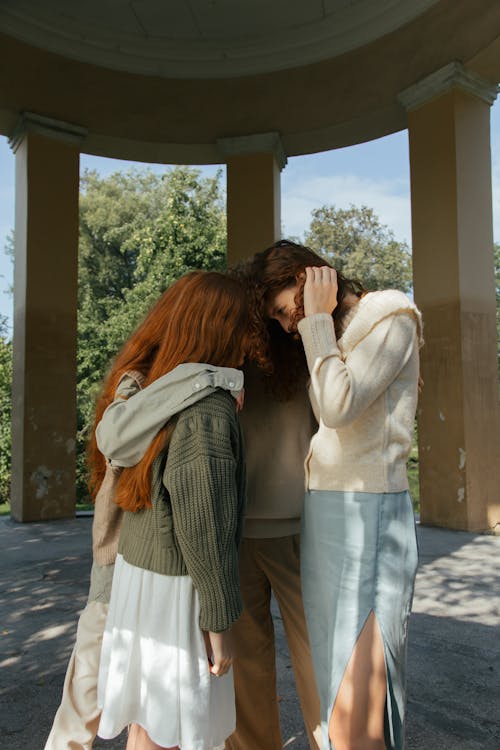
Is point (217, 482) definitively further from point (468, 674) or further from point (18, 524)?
point (18, 524)

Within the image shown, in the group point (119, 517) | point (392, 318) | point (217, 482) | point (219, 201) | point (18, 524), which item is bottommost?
point (18, 524)

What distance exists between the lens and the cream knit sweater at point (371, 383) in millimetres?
1438

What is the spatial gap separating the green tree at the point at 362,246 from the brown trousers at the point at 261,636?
24634 millimetres

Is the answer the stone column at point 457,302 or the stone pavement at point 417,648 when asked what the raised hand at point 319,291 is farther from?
the stone column at point 457,302

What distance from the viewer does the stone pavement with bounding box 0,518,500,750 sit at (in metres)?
2.35

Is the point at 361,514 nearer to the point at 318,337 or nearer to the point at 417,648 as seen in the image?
the point at 318,337

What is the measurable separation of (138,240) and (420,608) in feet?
58.2

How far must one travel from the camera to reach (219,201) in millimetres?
23375

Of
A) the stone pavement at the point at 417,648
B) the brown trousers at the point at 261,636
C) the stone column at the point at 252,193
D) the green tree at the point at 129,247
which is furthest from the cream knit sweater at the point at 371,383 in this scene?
the green tree at the point at 129,247

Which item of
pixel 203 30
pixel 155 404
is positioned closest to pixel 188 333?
pixel 155 404

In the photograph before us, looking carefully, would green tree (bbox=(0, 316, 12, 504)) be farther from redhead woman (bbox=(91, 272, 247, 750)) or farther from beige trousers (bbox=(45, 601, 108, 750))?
redhead woman (bbox=(91, 272, 247, 750))

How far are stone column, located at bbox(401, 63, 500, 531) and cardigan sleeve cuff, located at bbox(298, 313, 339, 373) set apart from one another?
565cm

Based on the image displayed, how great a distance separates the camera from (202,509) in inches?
54.3

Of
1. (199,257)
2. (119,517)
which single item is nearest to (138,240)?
(199,257)
